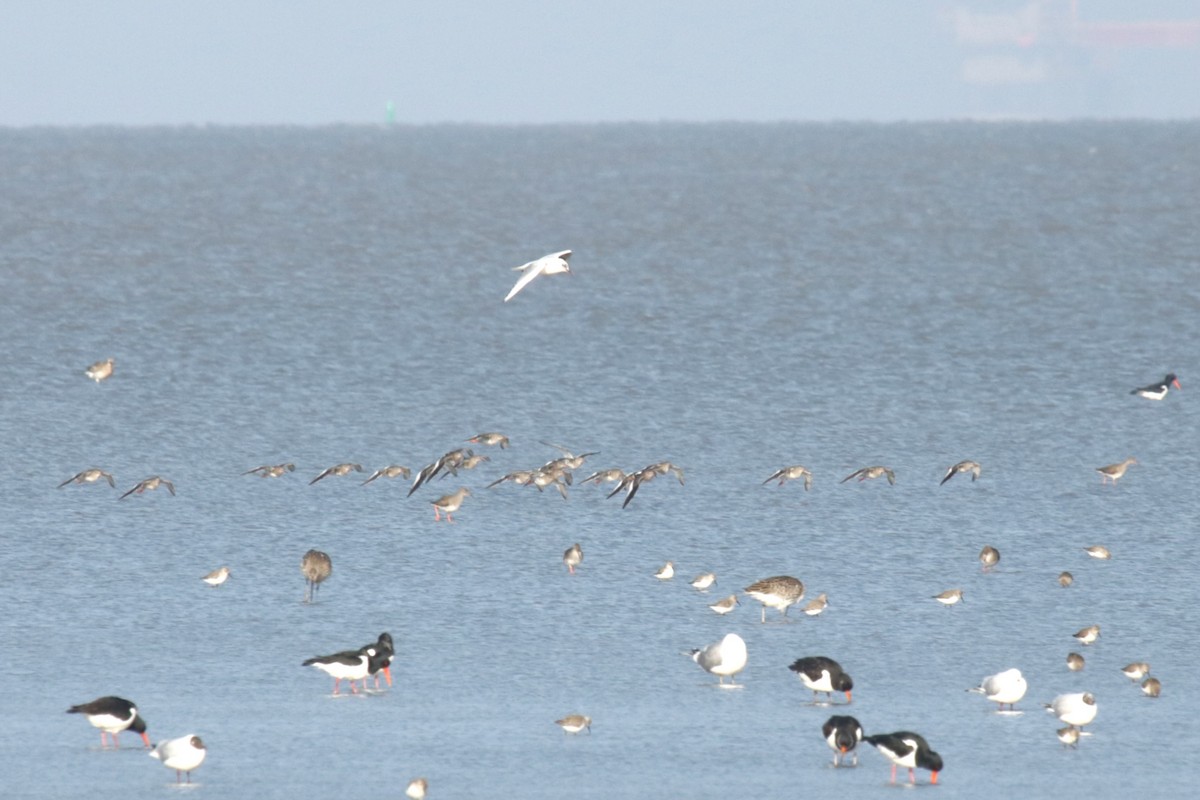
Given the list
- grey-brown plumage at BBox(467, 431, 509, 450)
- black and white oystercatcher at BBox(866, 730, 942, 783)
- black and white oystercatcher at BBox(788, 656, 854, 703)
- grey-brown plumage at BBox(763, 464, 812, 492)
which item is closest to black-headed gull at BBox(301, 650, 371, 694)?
black and white oystercatcher at BBox(788, 656, 854, 703)

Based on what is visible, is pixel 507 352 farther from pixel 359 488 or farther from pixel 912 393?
pixel 359 488

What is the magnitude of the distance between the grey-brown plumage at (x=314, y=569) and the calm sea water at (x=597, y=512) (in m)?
0.46

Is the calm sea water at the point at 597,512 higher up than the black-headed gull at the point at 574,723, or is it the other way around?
the calm sea water at the point at 597,512

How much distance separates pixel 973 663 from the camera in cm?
1856

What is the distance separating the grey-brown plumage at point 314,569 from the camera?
21109 millimetres

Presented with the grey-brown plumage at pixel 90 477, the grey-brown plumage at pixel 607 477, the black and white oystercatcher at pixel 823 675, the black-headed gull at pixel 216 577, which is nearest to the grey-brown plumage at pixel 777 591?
the black and white oystercatcher at pixel 823 675

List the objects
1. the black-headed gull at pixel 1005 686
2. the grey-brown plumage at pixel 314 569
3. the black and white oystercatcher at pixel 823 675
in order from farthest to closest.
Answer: the grey-brown plumage at pixel 314 569, the black and white oystercatcher at pixel 823 675, the black-headed gull at pixel 1005 686

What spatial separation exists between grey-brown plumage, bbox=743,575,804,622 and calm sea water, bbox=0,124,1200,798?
34 centimetres

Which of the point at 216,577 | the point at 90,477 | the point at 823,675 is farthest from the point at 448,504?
the point at 823,675

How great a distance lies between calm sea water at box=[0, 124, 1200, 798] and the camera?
1611cm

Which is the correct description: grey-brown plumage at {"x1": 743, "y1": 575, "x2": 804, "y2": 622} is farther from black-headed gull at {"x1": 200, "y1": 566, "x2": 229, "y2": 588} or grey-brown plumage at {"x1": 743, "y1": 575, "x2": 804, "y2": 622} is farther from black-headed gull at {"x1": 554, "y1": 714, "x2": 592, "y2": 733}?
black-headed gull at {"x1": 200, "y1": 566, "x2": 229, "y2": 588}

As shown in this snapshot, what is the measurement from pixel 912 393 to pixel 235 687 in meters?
22.0

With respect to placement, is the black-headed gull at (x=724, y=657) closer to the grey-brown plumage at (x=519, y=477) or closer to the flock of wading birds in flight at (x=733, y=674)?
the flock of wading birds in flight at (x=733, y=674)

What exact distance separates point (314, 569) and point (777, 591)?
466 cm
